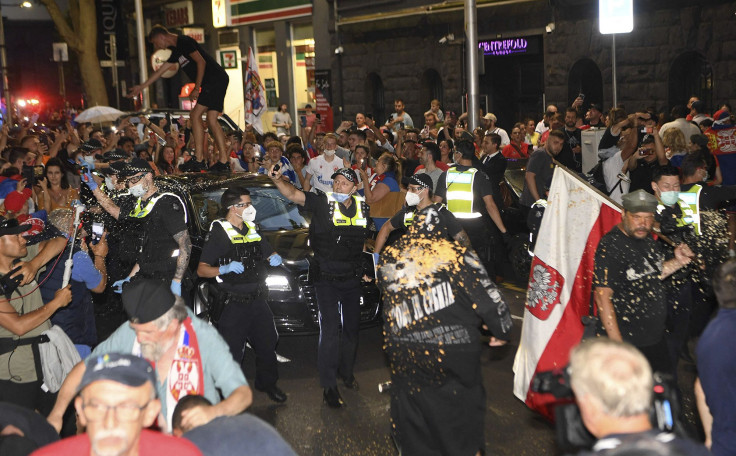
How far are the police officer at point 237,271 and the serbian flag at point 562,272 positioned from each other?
2176mm

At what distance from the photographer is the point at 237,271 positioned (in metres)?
7.37

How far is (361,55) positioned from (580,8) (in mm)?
8877

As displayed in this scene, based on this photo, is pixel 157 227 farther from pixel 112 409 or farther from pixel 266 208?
pixel 112 409

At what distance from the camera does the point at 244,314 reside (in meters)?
7.49

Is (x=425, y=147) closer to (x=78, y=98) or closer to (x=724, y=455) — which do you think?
(x=724, y=455)

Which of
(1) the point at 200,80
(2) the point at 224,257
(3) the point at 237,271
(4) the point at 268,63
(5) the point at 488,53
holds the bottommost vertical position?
(3) the point at 237,271

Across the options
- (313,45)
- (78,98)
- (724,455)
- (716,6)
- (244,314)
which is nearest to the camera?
(724,455)

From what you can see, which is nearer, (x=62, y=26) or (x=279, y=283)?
(x=279, y=283)

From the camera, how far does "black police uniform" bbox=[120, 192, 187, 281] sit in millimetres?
7703

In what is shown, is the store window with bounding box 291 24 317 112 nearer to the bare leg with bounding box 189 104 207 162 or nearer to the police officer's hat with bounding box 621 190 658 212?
the bare leg with bounding box 189 104 207 162

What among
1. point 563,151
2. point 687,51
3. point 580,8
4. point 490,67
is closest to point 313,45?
point 490,67

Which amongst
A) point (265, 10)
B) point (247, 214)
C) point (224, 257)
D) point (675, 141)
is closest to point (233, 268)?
point (224, 257)

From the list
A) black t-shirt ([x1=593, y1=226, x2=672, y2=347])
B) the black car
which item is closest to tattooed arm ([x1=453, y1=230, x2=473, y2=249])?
black t-shirt ([x1=593, y1=226, x2=672, y2=347])

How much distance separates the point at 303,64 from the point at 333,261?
26.3 meters
